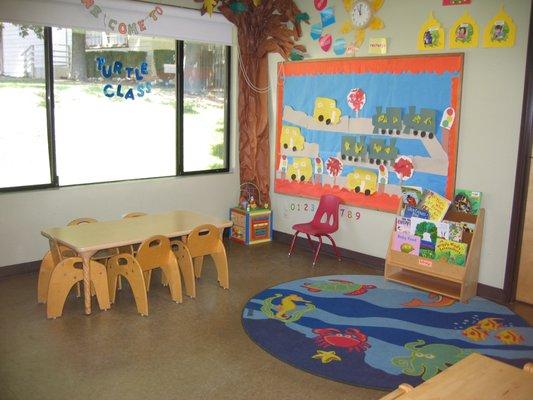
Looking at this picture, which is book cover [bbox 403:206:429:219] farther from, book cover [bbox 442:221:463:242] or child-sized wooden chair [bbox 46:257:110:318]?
child-sized wooden chair [bbox 46:257:110:318]

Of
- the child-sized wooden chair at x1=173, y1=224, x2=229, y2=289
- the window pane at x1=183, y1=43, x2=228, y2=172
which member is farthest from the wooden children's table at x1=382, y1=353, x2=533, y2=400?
the window pane at x1=183, y1=43, x2=228, y2=172

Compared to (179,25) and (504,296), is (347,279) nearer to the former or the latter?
(504,296)

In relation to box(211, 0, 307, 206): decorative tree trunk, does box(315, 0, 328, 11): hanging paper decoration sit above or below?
above

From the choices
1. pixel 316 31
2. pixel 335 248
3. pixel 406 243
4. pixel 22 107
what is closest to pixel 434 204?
pixel 406 243

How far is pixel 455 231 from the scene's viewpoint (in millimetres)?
4652

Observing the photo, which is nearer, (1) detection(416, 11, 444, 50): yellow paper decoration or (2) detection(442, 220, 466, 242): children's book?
(2) detection(442, 220, 466, 242): children's book

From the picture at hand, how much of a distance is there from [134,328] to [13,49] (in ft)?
9.05

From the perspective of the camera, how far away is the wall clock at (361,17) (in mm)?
5316

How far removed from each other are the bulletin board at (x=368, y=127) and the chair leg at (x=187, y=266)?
199cm

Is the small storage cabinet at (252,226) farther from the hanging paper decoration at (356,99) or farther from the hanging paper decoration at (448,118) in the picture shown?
the hanging paper decoration at (448,118)

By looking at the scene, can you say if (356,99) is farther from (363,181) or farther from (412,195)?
(412,195)

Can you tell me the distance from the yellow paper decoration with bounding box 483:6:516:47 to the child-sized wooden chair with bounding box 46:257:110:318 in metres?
3.60

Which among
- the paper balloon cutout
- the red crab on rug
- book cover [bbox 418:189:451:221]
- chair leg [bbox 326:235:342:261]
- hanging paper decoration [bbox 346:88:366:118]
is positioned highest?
hanging paper decoration [bbox 346:88:366:118]

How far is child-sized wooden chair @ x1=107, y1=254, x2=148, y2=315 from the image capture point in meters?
4.17
